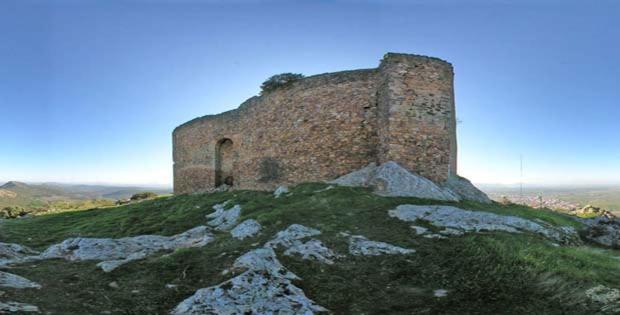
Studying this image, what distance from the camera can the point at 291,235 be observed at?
26.8 ft

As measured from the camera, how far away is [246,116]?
22.6 meters

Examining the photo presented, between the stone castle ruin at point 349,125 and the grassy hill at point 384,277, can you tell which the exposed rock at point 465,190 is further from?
the grassy hill at point 384,277

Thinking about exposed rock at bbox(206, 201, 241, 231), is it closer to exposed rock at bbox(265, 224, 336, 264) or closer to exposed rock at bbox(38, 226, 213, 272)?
exposed rock at bbox(38, 226, 213, 272)

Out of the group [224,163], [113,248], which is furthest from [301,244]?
[224,163]

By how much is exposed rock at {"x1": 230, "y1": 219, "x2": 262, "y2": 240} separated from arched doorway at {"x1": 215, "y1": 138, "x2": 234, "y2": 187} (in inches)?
673

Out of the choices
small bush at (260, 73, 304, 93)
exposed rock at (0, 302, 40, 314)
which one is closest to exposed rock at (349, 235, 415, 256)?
exposed rock at (0, 302, 40, 314)

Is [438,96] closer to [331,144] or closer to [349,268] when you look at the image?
[331,144]

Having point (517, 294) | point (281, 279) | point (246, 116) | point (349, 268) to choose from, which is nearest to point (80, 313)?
point (281, 279)

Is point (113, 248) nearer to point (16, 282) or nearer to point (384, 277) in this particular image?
point (16, 282)

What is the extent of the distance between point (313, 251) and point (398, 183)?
655 cm

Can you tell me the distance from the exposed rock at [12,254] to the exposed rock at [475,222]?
904cm

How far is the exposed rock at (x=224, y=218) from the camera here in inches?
441

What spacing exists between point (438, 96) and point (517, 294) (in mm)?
11095

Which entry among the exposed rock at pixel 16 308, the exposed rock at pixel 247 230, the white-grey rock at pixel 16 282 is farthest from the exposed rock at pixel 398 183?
the exposed rock at pixel 16 308
